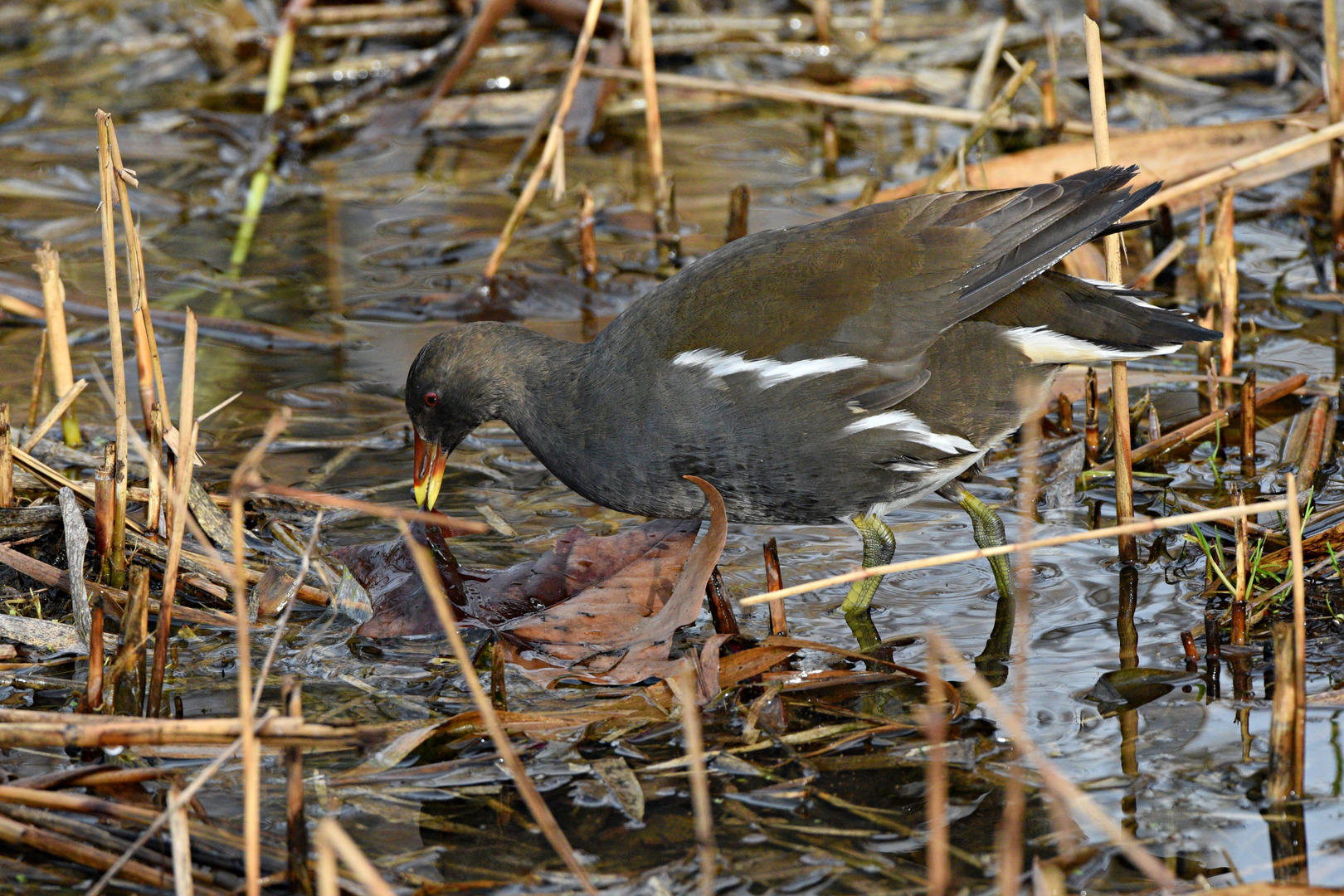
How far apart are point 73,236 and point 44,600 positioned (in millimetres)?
2951

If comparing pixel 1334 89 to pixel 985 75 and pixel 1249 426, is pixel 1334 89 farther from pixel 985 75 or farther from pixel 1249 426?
pixel 985 75

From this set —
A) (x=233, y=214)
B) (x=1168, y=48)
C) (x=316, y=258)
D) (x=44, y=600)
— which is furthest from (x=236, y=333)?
(x=1168, y=48)

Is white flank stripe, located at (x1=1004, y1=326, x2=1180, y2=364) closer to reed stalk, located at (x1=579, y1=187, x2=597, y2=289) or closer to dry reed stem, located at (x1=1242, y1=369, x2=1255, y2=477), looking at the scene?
dry reed stem, located at (x1=1242, y1=369, x2=1255, y2=477)

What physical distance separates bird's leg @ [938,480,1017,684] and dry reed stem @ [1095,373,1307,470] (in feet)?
1.54

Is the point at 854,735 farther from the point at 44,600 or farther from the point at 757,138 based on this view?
the point at 757,138

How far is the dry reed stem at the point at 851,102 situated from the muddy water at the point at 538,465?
0.49 meters

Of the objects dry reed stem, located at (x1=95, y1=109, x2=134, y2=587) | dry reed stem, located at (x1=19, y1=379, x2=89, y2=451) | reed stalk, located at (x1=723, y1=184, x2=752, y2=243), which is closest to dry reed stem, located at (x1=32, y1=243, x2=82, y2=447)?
dry reed stem, located at (x1=19, y1=379, x2=89, y2=451)

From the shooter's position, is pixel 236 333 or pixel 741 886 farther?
pixel 236 333

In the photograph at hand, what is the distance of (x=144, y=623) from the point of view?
277 cm

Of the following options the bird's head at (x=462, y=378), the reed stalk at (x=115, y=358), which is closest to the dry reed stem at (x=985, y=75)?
the bird's head at (x=462, y=378)

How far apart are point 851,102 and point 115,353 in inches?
126

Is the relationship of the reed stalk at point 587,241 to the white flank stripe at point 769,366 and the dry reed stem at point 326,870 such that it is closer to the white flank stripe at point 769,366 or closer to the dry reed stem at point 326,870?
the white flank stripe at point 769,366

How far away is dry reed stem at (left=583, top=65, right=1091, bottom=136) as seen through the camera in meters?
5.30

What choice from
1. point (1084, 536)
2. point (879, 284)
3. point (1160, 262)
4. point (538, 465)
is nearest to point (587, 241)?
point (538, 465)
